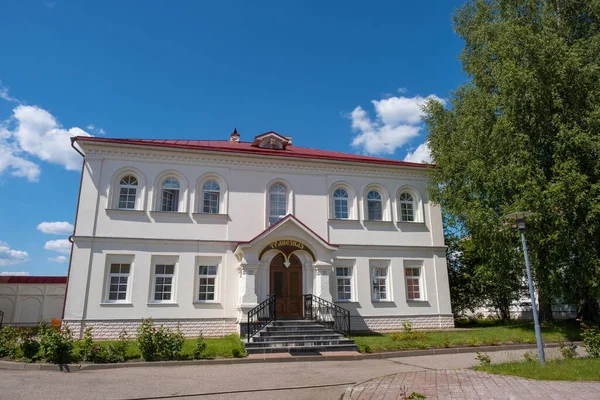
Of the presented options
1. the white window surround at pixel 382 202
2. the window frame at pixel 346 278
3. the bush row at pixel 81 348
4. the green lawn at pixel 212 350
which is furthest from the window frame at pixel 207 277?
the white window surround at pixel 382 202

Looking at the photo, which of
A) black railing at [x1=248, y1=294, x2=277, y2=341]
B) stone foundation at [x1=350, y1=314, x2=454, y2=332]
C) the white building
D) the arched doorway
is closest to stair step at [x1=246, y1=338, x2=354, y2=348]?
black railing at [x1=248, y1=294, x2=277, y2=341]

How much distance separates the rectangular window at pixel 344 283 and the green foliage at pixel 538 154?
17.8 ft

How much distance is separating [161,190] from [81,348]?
8.38 metres

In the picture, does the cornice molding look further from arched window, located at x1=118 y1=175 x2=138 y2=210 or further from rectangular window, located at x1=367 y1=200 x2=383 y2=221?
rectangular window, located at x1=367 y1=200 x2=383 y2=221

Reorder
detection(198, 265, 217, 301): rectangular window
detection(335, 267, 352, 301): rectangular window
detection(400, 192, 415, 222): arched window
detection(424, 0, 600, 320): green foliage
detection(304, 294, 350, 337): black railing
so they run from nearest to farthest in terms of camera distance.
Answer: detection(424, 0, 600, 320): green foliage < detection(304, 294, 350, 337): black railing < detection(198, 265, 217, 301): rectangular window < detection(335, 267, 352, 301): rectangular window < detection(400, 192, 415, 222): arched window

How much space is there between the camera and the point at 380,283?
20016mm

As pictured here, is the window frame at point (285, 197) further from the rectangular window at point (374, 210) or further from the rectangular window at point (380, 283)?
the rectangular window at point (380, 283)

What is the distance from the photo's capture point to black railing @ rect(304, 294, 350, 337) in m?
16.7

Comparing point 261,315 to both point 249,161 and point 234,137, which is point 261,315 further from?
point 234,137

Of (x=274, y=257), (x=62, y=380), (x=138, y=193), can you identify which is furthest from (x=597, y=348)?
(x=138, y=193)

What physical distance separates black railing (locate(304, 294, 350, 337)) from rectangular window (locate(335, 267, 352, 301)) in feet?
3.52

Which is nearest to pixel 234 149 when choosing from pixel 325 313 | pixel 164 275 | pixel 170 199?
pixel 170 199

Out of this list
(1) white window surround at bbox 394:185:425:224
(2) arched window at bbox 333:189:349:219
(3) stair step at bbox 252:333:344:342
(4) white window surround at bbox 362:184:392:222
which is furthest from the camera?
(1) white window surround at bbox 394:185:425:224

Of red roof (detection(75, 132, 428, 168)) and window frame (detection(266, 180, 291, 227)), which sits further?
window frame (detection(266, 180, 291, 227))
